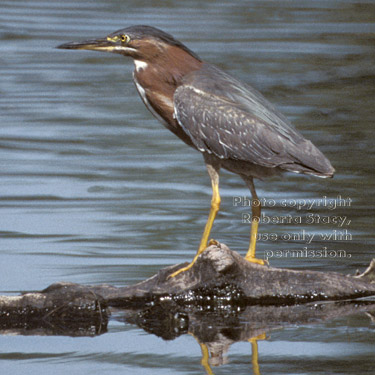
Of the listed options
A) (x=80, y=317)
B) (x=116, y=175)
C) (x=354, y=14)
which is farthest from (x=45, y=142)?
(x=354, y=14)

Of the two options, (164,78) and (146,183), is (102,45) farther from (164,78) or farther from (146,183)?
(146,183)

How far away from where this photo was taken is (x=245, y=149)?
24.4ft

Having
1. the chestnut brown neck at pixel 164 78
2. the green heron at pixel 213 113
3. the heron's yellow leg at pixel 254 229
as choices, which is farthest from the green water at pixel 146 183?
the chestnut brown neck at pixel 164 78

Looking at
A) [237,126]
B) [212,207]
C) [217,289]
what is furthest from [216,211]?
[217,289]

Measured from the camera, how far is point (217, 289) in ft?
21.8

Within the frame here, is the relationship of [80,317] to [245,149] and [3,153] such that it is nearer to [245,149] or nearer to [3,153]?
[245,149]

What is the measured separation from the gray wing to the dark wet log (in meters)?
0.88

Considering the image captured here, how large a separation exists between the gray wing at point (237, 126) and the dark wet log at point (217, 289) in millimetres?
882

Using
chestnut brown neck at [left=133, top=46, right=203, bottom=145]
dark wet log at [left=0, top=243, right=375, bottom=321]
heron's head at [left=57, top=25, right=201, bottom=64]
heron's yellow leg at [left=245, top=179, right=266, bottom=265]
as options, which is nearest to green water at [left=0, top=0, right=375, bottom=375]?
dark wet log at [left=0, top=243, right=375, bottom=321]

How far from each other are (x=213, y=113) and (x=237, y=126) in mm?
191

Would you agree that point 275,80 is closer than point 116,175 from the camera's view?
No

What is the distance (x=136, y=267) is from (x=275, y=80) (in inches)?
342

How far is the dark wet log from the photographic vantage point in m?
6.43

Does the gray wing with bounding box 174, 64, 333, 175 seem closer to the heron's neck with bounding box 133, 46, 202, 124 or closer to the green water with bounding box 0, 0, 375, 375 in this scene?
the heron's neck with bounding box 133, 46, 202, 124
